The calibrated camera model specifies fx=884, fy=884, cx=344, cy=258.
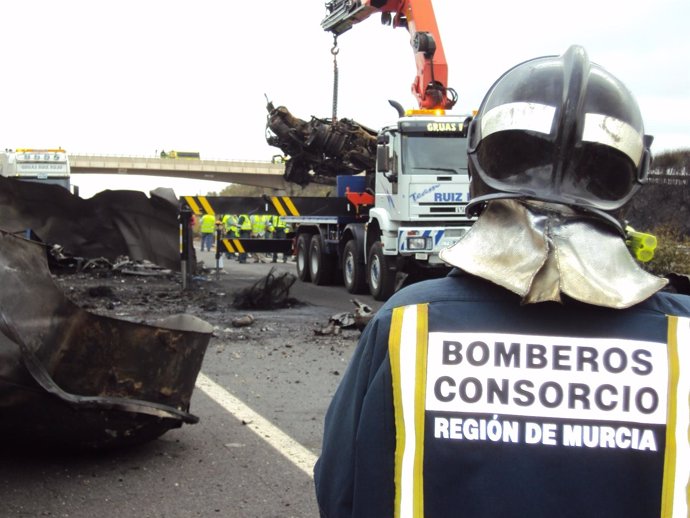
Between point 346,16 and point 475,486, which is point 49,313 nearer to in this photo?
point 475,486

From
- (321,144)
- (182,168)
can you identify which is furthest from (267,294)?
(182,168)

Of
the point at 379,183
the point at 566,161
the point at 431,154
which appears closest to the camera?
the point at 566,161

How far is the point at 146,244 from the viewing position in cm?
1579

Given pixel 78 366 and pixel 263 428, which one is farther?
pixel 263 428

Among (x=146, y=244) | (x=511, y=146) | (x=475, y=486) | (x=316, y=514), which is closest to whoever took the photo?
(x=475, y=486)

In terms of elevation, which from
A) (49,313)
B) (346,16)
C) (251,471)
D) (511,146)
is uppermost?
(346,16)

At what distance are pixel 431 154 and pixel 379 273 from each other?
2.19m

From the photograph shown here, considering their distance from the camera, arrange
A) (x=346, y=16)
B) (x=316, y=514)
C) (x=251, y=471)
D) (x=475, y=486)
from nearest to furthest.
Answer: (x=475, y=486) → (x=316, y=514) → (x=251, y=471) → (x=346, y=16)

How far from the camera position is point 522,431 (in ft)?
4.87

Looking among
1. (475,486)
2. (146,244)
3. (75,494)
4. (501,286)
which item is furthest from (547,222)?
(146,244)

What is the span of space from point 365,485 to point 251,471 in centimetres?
363

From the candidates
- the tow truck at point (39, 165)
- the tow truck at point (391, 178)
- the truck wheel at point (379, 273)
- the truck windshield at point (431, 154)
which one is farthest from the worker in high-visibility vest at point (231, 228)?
the truck windshield at point (431, 154)

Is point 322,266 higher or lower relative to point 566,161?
lower

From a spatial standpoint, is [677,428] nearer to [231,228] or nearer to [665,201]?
[665,201]
